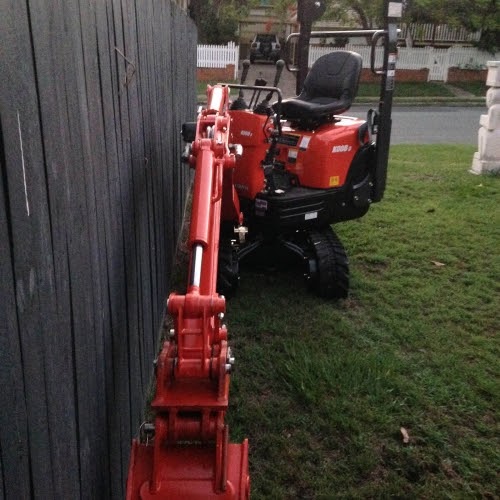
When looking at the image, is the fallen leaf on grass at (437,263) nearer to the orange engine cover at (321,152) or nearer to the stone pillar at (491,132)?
the orange engine cover at (321,152)

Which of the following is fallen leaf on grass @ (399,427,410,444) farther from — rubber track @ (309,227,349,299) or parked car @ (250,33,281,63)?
parked car @ (250,33,281,63)

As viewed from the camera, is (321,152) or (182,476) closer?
(182,476)

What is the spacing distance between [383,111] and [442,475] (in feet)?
10.5

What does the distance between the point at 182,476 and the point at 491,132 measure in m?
9.17

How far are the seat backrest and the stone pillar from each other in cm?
491

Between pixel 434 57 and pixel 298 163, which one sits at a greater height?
pixel 298 163

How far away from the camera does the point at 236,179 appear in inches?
205

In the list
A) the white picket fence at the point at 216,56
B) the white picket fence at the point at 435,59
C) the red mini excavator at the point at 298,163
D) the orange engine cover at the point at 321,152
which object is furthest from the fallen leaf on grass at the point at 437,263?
the white picket fence at the point at 435,59

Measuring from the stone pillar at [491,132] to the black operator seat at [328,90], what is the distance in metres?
4.97

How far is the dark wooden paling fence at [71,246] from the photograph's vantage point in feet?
4.57

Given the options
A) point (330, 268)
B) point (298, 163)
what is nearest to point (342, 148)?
point (298, 163)

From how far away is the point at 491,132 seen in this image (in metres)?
9.88

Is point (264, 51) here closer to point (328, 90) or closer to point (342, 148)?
point (328, 90)

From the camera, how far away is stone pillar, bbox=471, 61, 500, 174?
9.73 metres
